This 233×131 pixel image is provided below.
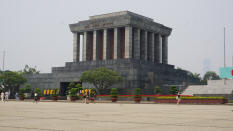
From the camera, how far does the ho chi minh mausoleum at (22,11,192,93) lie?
7688 centimetres

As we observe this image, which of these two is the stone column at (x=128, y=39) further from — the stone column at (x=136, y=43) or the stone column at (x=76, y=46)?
the stone column at (x=76, y=46)

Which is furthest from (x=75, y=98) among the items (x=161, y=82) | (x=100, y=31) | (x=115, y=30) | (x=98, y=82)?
(x=100, y=31)

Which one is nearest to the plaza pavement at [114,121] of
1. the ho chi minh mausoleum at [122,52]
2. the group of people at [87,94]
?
the group of people at [87,94]

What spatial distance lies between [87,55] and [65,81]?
13144 millimetres

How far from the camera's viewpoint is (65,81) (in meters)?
84.0

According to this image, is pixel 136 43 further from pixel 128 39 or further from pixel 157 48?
pixel 157 48

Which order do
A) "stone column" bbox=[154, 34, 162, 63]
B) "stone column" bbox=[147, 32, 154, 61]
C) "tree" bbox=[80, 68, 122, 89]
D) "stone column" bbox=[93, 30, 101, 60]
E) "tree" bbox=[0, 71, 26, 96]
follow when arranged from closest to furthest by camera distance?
"tree" bbox=[80, 68, 122, 89] → "tree" bbox=[0, 71, 26, 96] → "stone column" bbox=[93, 30, 101, 60] → "stone column" bbox=[147, 32, 154, 61] → "stone column" bbox=[154, 34, 162, 63]

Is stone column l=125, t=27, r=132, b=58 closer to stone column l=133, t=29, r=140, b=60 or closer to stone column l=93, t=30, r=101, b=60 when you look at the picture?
stone column l=133, t=29, r=140, b=60

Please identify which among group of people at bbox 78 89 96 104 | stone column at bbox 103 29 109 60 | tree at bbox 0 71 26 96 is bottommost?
group of people at bbox 78 89 96 104

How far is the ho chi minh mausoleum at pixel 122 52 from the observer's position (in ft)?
252

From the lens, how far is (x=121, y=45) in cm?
9144

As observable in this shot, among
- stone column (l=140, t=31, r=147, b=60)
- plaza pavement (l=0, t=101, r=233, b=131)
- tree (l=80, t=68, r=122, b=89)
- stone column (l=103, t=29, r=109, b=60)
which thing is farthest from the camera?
stone column (l=140, t=31, r=147, b=60)

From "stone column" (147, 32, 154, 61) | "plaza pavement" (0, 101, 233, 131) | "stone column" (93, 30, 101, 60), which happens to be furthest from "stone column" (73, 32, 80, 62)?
"plaza pavement" (0, 101, 233, 131)

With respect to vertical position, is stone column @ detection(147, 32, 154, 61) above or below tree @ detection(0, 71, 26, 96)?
above
